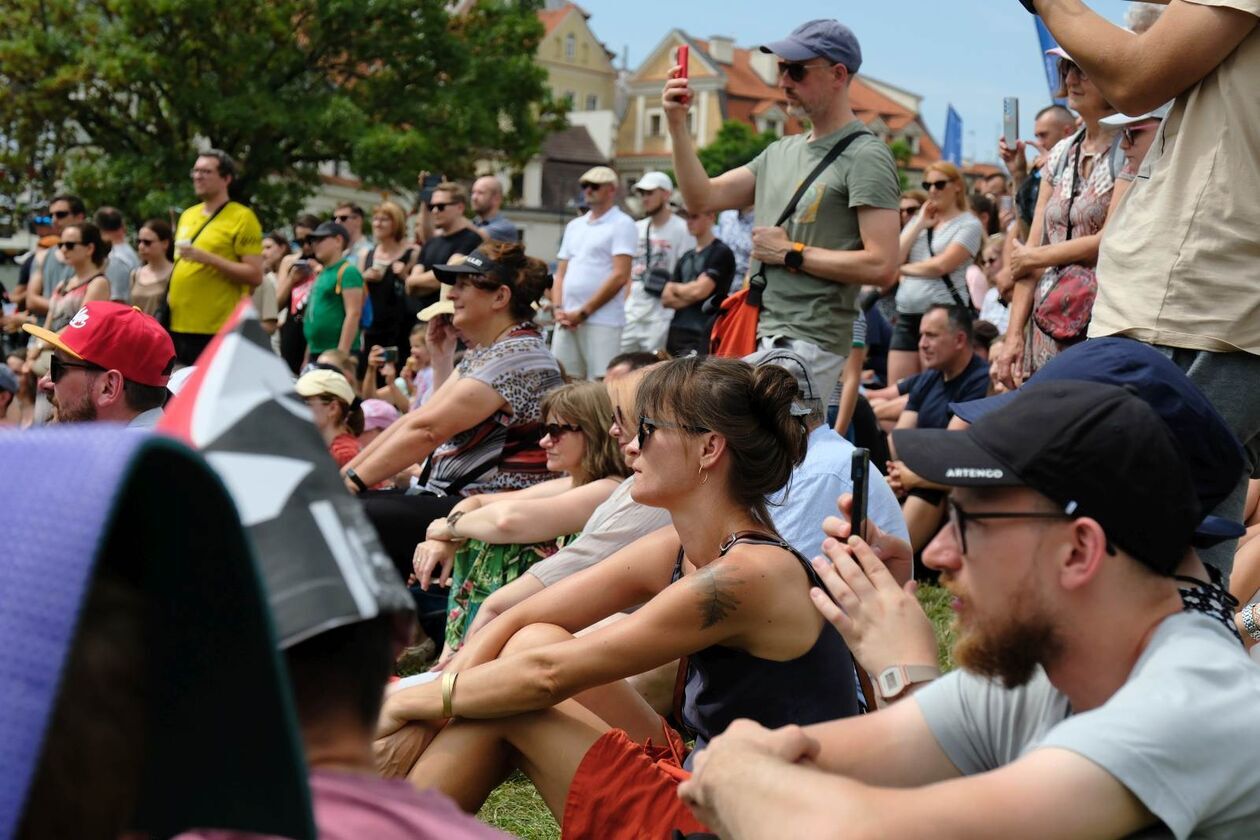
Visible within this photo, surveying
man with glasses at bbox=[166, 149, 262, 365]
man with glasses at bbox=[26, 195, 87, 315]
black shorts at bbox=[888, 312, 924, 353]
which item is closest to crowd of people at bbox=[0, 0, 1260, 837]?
black shorts at bbox=[888, 312, 924, 353]

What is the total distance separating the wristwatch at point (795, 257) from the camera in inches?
→ 211

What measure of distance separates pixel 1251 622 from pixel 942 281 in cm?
545

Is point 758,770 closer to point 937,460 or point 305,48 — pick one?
point 937,460

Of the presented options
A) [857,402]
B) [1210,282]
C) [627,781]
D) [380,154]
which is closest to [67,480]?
[627,781]

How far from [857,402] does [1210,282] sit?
4.24 m

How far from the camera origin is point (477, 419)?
614 cm

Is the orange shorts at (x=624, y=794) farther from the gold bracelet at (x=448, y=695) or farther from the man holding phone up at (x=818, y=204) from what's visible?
the man holding phone up at (x=818, y=204)

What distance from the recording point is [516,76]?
37750 mm

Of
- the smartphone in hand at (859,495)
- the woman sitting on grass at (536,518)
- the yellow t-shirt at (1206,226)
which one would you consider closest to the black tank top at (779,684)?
the smartphone in hand at (859,495)

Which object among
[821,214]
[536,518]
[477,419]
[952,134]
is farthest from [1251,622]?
[952,134]

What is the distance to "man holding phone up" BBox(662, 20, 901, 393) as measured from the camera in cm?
531

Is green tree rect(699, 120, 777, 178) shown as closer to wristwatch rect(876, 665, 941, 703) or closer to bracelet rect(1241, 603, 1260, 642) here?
bracelet rect(1241, 603, 1260, 642)

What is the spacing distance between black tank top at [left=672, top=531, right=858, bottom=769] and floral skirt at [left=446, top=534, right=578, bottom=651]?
6.07ft

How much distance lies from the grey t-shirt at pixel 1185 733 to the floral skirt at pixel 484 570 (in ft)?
11.1
